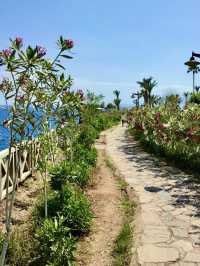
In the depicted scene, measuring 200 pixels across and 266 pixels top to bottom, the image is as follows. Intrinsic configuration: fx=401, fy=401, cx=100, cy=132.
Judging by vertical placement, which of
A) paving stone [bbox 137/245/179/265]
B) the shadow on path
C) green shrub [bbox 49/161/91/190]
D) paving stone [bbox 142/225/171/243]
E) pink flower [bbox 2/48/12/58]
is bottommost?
paving stone [bbox 137/245/179/265]

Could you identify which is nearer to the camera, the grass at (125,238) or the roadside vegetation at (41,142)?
the roadside vegetation at (41,142)

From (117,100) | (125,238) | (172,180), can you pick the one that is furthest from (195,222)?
(117,100)

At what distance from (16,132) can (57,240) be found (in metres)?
1.79

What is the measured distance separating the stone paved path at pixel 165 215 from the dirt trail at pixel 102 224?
15.9 inches

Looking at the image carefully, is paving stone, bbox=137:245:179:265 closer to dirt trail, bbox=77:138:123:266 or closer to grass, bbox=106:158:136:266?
grass, bbox=106:158:136:266

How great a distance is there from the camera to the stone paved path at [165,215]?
5340mm

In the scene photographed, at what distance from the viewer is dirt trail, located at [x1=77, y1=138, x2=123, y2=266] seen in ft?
18.1

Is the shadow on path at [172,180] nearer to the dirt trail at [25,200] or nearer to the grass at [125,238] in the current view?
the grass at [125,238]

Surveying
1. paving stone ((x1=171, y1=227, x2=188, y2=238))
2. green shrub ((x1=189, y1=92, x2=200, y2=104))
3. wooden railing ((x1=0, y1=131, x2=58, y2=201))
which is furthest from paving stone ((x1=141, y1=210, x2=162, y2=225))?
green shrub ((x1=189, y1=92, x2=200, y2=104))

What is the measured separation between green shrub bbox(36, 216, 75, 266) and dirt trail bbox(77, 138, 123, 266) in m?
0.30

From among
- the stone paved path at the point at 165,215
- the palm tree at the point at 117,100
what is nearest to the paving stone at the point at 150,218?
the stone paved path at the point at 165,215

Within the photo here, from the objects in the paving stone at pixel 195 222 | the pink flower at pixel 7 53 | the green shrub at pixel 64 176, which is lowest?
the paving stone at pixel 195 222

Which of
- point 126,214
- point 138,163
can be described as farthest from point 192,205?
point 138,163

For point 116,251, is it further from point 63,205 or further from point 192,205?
point 192,205
